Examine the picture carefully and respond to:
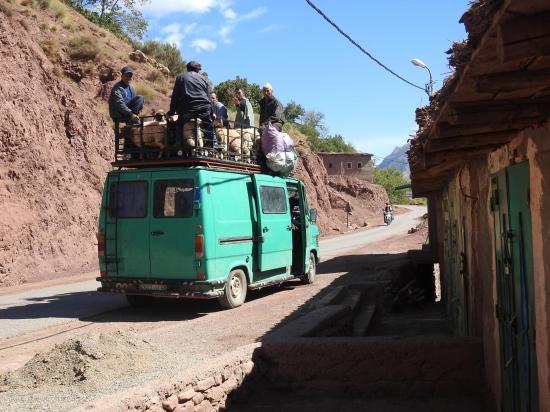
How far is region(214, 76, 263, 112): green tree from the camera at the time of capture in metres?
57.5

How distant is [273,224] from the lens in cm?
1158

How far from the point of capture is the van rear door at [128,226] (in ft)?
32.2

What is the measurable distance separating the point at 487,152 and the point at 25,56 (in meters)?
19.4

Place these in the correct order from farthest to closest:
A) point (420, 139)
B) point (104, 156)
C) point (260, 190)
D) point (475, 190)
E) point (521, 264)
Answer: point (104, 156) < point (260, 190) < point (475, 190) < point (420, 139) < point (521, 264)

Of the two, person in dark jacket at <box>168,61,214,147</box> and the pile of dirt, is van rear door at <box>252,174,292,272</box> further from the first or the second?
the pile of dirt

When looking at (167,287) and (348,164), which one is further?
(348,164)

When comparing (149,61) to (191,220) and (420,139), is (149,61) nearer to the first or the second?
(191,220)

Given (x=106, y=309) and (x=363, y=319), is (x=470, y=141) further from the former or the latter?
(x=106, y=309)

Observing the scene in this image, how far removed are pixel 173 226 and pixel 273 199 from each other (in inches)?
108

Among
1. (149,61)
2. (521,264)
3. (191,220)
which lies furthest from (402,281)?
(149,61)

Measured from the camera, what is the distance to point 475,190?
6949mm

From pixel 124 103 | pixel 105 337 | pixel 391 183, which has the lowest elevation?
pixel 105 337

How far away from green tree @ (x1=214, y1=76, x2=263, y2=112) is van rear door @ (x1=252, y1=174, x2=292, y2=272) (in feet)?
146

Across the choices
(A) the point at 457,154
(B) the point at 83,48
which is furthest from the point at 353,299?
(B) the point at 83,48
